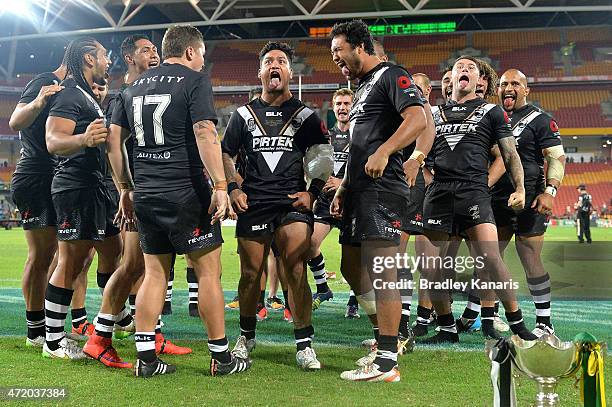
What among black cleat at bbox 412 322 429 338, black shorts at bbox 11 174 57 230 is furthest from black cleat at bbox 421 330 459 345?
black shorts at bbox 11 174 57 230

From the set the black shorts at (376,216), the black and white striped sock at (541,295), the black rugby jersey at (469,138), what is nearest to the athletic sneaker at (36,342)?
the black shorts at (376,216)

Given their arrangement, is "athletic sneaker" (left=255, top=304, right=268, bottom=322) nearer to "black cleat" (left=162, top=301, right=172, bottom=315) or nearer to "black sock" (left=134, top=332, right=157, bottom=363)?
"black cleat" (left=162, top=301, right=172, bottom=315)

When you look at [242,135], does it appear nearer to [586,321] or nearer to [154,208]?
[154,208]

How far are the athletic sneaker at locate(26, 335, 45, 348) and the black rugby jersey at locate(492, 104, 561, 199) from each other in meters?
3.83

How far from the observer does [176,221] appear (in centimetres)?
405

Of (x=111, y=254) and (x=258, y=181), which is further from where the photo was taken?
(x=111, y=254)

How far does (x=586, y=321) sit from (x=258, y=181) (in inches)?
145

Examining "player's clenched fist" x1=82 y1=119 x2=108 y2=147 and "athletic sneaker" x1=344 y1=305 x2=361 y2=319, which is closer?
"player's clenched fist" x1=82 y1=119 x2=108 y2=147

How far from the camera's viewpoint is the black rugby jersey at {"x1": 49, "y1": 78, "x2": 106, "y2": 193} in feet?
15.2

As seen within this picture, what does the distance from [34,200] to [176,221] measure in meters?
1.55

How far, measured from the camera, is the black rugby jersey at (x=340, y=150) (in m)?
6.83

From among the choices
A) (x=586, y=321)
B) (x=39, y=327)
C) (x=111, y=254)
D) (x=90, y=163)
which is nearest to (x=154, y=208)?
(x=90, y=163)

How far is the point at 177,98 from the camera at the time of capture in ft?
13.3

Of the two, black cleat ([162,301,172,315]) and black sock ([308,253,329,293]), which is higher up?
black sock ([308,253,329,293])
